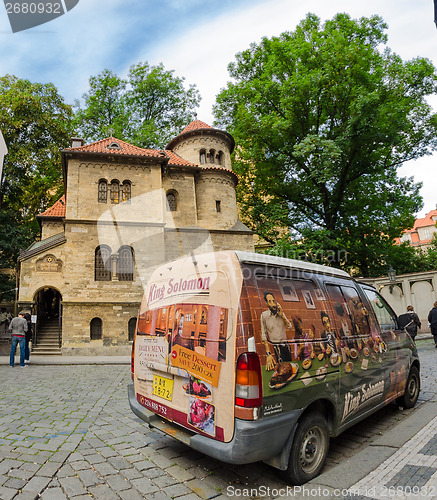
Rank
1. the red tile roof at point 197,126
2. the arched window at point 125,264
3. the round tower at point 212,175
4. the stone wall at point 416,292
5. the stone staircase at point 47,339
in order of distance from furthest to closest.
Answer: the red tile roof at point 197,126, the round tower at point 212,175, the arched window at point 125,264, the stone staircase at point 47,339, the stone wall at point 416,292

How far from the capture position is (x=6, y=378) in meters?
9.19

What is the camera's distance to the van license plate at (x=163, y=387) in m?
3.56

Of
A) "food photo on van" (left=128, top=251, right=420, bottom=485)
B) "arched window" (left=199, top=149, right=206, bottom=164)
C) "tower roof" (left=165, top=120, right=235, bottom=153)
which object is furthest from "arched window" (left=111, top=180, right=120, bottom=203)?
"food photo on van" (left=128, top=251, right=420, bottom=485)

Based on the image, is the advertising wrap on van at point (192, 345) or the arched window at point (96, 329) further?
the arched window at point (96, 329)

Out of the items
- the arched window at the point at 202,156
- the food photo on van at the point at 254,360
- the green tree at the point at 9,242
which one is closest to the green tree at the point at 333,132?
the arched window at the point at 202,156

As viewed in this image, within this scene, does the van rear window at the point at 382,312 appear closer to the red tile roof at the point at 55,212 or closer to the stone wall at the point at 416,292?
the stone wall at the point at 416,292

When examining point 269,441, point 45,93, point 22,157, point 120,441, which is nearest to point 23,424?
point 120,441

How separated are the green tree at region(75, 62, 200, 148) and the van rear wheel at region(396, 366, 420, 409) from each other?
27.4 m

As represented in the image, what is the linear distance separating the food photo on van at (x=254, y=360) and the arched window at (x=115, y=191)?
1741 cm

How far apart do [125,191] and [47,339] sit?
31.3 ft

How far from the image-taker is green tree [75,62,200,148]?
30172 mm

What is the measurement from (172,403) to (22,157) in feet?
90.5

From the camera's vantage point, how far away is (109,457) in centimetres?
385

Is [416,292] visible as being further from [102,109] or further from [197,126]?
[102,109]
